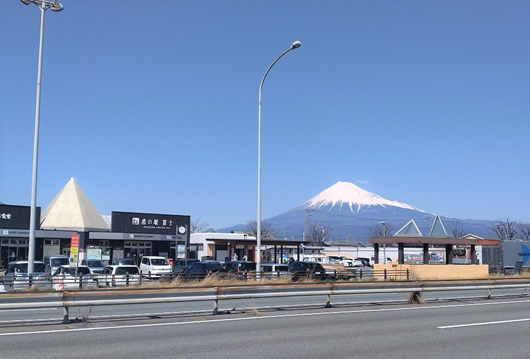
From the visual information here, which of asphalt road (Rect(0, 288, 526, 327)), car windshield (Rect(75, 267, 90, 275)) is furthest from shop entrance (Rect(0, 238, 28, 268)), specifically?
asphalt road (Rect(0, 288, 526, 327))

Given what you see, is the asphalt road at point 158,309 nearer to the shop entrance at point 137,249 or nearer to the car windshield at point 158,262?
the car windshield at point 158,262

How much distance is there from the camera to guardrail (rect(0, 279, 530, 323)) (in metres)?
13.3

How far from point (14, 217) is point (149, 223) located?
41.7 ft

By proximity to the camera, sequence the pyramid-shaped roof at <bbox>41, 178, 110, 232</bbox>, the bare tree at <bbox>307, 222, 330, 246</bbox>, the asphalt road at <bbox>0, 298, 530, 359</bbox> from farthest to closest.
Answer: the bare tree at <bbox>307, 222, 330, 246</bbox> < the pyramid-shaped roof at <bbox>41, 178, 110, 232</bbox> < the asphalt road at <bbox>0, 298, 530, 359</bbox>

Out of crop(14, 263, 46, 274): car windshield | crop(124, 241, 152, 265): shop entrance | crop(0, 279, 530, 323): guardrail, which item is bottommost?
crop(14, 263, 46, 274): car windshield

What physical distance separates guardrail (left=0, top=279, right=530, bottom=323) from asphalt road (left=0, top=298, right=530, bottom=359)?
51cm

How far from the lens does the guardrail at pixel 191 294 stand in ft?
43.6

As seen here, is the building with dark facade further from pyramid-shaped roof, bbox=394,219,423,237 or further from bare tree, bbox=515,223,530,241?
bare tree, bbox=515,223,530,241

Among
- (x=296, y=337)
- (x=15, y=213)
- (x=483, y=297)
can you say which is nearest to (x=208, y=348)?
(x=296, y=337)

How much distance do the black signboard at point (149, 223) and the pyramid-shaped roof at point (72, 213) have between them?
1468 mm

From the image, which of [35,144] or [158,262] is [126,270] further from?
[35,144]

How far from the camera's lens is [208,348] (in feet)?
33.8

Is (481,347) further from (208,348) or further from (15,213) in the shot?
(15,213)

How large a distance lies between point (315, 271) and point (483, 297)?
14288 mm
